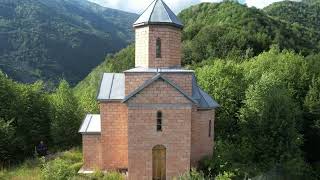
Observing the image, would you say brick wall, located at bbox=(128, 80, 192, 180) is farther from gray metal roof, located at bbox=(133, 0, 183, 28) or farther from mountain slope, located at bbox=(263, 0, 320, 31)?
mountain slope, located at bbox=(263, 0, 320, 31)

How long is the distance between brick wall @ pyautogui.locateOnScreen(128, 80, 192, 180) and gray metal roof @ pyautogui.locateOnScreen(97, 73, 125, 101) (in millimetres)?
2391

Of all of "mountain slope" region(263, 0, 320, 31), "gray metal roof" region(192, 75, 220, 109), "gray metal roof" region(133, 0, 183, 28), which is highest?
"mountain slope" region(263, 0, 320, 31)

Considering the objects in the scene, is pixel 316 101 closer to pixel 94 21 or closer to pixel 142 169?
pixel 142 169

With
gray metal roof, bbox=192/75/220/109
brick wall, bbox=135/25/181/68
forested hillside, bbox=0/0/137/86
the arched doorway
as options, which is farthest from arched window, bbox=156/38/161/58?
forested hillside, bbox=0/0/137/86

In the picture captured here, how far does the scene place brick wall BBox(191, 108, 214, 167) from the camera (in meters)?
22.1

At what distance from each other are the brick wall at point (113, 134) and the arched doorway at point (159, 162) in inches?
93.8

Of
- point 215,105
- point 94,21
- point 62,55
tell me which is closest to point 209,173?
point 215,105

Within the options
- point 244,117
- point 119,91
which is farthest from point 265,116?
point 119,91

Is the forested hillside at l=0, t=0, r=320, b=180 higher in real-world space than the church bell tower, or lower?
lower

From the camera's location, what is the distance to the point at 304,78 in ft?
118

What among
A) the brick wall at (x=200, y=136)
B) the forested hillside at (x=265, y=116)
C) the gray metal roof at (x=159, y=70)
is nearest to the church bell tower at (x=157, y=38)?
the gray metal roof at (x=159, y=70)

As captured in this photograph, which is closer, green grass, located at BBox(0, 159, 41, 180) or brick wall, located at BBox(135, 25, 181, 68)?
brick wall, located at BBox(135, 25, 181, 68)

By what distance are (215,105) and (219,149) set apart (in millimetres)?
2791

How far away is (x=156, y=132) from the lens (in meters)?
20.0
